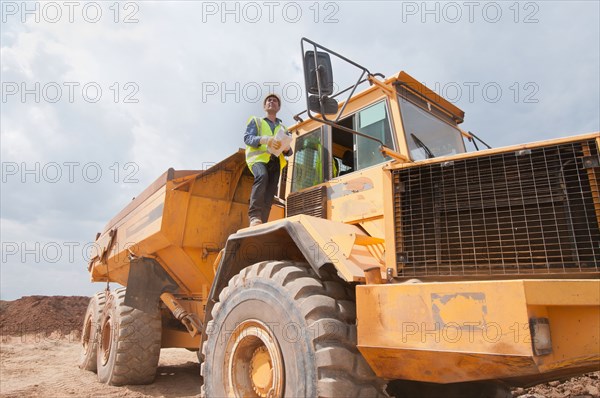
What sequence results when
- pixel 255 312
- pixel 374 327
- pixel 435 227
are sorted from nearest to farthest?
pixel 374 327
pixel 435 227
pixel 255 312

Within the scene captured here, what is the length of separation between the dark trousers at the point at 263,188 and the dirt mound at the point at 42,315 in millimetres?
13498

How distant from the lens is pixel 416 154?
12.4 ft

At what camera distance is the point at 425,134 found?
4.06 m

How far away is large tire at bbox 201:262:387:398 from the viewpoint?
2.71 metres

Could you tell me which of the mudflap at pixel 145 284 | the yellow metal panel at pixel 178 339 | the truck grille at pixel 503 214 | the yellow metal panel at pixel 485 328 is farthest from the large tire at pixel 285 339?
the mudflap at pixel 145 284

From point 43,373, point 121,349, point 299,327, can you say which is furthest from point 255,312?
point 43,373

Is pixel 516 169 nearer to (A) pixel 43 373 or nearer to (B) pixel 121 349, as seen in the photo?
(B) pixel 121 349

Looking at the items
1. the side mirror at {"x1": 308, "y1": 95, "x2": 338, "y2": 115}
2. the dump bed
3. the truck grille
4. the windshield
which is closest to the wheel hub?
the truck grille

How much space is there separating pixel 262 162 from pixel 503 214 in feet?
7.89

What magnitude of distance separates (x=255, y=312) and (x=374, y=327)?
1.02m

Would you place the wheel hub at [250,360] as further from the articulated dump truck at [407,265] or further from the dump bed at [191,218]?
the dump bed at [191,218]

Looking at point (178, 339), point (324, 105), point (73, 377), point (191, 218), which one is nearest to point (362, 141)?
point (324, 105)

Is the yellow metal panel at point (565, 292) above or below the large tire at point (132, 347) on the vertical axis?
above

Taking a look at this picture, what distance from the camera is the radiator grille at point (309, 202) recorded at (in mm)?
4055
